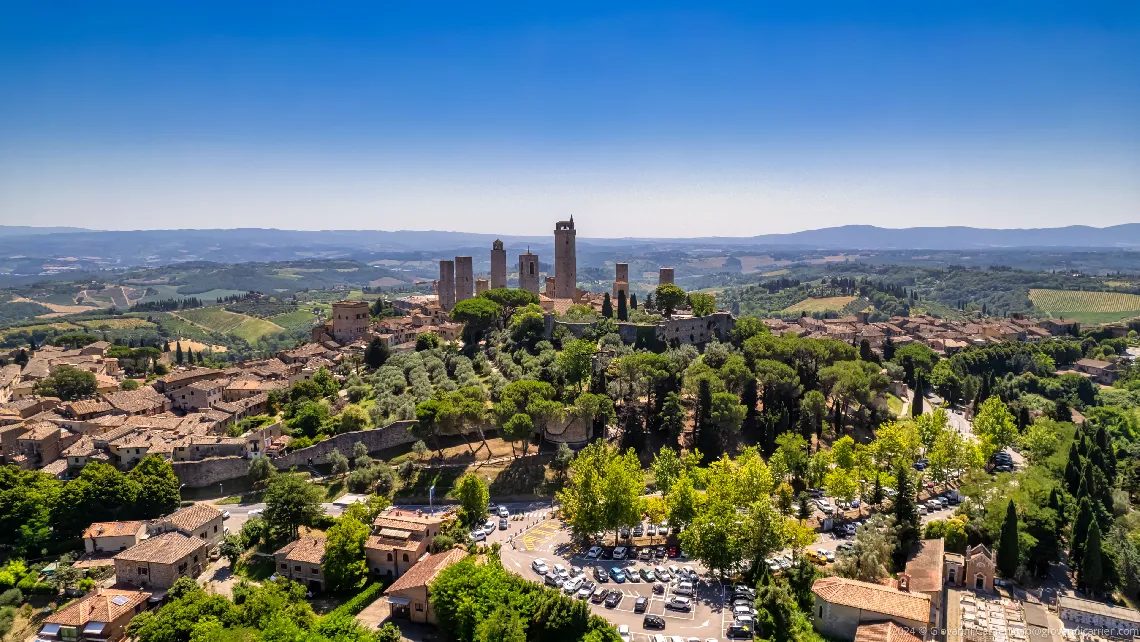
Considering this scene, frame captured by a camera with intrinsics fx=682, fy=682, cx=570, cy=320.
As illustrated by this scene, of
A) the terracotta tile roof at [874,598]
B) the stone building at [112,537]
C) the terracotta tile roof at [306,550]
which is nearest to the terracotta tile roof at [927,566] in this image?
the terracotta tile roof at [874,598]

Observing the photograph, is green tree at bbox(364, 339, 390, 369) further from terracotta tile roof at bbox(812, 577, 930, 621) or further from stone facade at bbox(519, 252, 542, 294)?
terracotta tile roof at bbox(812, 577, 930, 621)

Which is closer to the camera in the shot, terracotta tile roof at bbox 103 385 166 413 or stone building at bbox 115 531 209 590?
stone building at bbox 115 531 209 590

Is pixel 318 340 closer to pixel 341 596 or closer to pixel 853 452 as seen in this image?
pixel 341 596

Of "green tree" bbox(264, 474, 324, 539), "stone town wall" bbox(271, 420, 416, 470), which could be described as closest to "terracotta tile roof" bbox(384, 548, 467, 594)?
"green tree" bbox(264, 474, 324, 539)

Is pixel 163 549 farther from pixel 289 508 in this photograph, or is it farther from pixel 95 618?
pixel 289 508

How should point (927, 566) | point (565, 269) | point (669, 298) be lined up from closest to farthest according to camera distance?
point (927, 566), point (669, 298), point (565, 269)

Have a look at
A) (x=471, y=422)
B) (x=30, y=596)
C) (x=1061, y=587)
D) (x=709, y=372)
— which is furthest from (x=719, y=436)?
(x=30, y=596)

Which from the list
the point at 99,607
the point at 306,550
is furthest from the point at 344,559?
the point at 99,607
